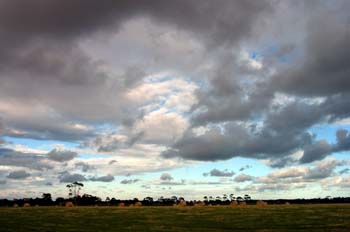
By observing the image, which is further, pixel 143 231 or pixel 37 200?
pixel 37 200

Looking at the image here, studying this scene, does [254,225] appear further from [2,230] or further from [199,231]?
[2,230]

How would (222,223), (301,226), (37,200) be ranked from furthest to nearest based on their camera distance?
(37,200) < (222,223) < (301,226)

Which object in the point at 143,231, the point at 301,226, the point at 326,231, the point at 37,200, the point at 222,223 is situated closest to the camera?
the point at 326,231

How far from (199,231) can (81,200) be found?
156 meters

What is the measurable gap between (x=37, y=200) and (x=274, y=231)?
546 feet

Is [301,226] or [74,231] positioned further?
[301,226]

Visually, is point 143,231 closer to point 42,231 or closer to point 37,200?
point 42,231

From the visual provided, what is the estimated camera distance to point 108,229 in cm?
4366

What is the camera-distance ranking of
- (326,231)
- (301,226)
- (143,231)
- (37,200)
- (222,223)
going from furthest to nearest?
1. (37,200)
2. (222,223)
3. (301,226)
4. (143,231)
5. (326,231)

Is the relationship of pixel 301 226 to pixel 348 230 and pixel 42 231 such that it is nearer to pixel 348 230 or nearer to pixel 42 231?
pixel 348 230

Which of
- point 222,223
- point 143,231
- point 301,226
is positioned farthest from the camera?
point 222,223

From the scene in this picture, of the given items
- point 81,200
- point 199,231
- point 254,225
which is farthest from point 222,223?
point 81,200

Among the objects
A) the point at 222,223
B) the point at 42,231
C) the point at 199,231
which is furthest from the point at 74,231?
the point at 222,223

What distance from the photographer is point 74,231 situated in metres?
41.2
